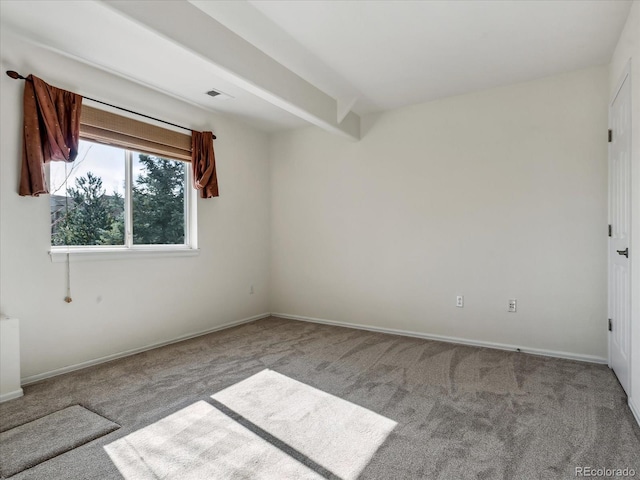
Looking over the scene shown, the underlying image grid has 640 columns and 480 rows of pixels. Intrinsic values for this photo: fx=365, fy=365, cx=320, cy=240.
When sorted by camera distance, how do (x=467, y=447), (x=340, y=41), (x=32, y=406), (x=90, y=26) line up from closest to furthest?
(x=467, y=447) → (x=32, y=406) → (x=90, y=26) → (x=340, y=41)

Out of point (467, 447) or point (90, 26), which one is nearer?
point (467, 447)

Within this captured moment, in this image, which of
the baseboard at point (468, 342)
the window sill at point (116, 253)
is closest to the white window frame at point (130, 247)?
the window sill at point (116, 253)

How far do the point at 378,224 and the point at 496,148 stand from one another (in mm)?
1485

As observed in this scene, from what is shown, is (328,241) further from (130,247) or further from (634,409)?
(634,409)

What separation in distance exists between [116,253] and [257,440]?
227 cm

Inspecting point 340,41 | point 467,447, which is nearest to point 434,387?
point 467,447

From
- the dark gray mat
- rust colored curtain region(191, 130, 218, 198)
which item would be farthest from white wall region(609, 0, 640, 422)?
rust colored curtain region(191, 130, 218, 198)

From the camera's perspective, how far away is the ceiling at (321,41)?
2404 millimetres

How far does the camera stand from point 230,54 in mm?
2707

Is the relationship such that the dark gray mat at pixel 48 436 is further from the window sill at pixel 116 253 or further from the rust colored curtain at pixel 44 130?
the rust colored curtain at pixel 44 130

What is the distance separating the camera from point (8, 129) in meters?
2.71

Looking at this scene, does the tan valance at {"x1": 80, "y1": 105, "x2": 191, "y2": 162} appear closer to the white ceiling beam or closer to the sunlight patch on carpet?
the white ceiling beam

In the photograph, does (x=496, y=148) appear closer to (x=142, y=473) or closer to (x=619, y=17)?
(x=619, y=17)

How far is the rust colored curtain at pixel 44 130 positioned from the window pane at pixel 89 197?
0.70 ft
